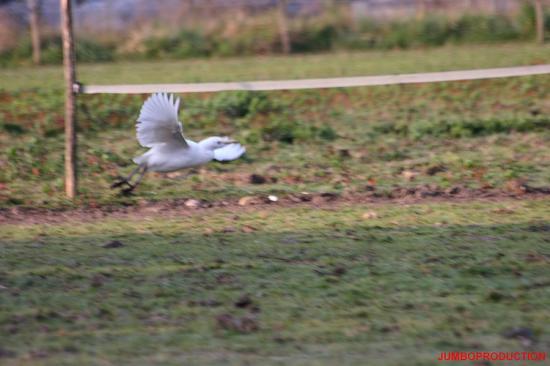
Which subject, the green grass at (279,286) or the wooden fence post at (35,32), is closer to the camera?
the green grass at (279,286)

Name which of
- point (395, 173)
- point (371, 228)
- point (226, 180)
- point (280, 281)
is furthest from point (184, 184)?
point (280, 281)

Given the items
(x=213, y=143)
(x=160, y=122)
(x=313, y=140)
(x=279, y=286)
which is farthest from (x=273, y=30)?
(x=279, y=286)

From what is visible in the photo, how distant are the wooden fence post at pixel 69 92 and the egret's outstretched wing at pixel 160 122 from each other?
2.58ft

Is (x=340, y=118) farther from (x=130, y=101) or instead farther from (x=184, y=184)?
(x=184, y=184)

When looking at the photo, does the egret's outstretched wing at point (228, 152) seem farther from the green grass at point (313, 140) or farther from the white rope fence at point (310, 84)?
the white rope fence at point (310, 84)

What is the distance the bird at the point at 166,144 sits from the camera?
9883 millimetres

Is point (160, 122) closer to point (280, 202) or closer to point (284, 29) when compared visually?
point (280, 202)

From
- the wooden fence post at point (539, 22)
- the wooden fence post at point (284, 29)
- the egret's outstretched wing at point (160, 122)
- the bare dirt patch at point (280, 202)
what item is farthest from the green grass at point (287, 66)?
the bare dirt patch at point (280, 202)

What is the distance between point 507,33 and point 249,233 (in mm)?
16831

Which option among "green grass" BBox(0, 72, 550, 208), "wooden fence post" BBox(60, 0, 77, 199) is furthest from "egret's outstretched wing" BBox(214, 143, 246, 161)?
"wooden fence post" BBox(60, 0, 77, 199)

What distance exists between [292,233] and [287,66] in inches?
490

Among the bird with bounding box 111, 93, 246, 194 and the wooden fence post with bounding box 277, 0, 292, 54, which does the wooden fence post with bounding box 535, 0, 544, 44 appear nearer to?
the wooden fence post with bounding box 277, 0, 292, 54

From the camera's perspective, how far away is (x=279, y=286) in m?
6.71

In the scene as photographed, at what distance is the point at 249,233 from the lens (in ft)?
28.1
